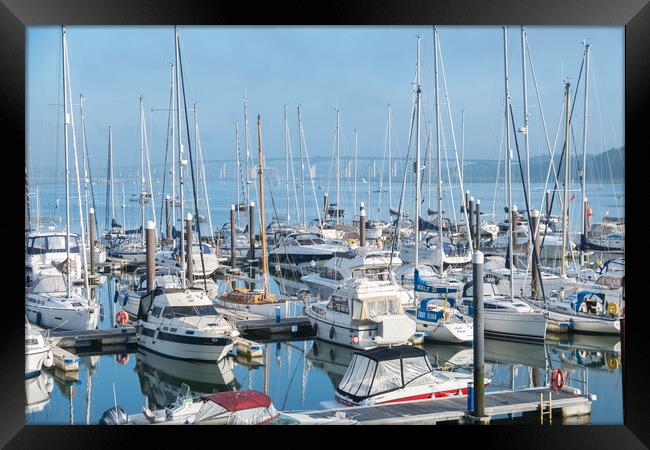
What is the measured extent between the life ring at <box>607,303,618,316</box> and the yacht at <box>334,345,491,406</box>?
5.26 metres

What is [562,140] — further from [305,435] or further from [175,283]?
[305,435]

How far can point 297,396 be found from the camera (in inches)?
404

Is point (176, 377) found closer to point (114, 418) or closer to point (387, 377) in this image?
point (387, 377)

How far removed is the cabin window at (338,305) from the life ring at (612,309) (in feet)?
14.2

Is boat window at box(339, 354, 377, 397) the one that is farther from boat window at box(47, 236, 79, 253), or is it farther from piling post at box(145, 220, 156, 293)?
boat window at box(47, 236, 79, 253)

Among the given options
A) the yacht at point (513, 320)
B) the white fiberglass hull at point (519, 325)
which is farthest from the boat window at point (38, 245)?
the white fiberglass hull at point (519, 325)

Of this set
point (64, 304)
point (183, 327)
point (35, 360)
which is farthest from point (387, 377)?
point (64, 304)

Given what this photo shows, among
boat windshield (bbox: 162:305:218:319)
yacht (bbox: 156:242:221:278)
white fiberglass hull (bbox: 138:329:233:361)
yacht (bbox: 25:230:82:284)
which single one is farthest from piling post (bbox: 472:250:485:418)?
yacht (bbox: 156:242:221:278)

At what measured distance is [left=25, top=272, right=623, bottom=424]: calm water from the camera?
980 centimetres

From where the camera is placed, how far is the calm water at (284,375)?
32.2 feet

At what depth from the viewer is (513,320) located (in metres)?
12.6

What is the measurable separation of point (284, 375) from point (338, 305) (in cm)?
166

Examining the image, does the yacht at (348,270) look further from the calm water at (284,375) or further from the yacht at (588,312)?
the calm water at (284,375)
